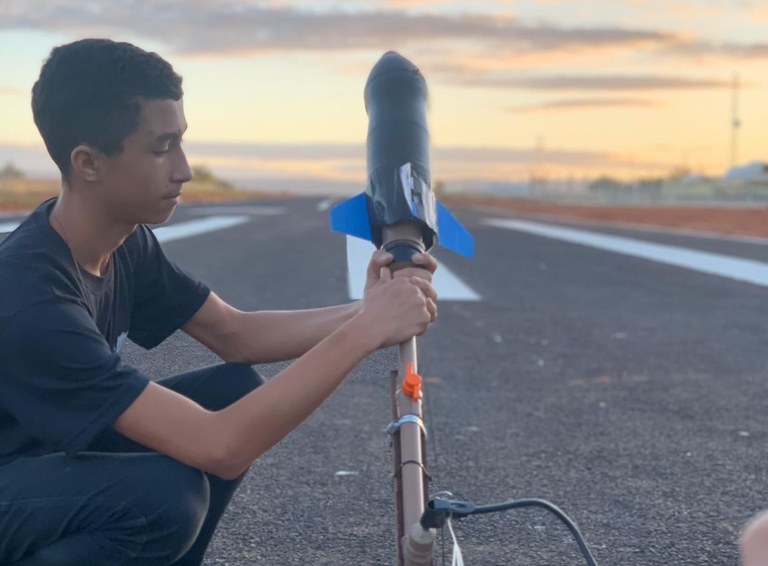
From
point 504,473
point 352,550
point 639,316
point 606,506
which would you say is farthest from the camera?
point 639,316

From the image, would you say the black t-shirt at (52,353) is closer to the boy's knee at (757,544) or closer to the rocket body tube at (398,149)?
the rocket body tube at (398,149)

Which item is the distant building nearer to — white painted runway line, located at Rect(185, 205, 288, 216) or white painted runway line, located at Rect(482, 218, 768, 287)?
white painted runway line, located at Rect(185, 205, 288, 216)

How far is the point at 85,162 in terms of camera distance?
83.3 inches

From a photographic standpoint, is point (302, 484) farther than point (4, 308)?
Yes

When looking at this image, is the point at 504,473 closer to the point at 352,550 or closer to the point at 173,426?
the point at 352,550

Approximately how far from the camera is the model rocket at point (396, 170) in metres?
1.95

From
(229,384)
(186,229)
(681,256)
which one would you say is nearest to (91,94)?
(229,384)

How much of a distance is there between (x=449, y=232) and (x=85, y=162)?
765mm

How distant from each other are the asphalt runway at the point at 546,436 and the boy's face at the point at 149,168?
597mm

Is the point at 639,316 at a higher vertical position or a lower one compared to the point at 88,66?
lower

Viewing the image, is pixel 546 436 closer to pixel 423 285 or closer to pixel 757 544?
pixel 423 285

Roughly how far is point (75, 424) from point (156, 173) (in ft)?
1.78

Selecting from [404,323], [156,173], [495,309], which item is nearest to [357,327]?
[404,323]

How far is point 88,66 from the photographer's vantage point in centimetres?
208
